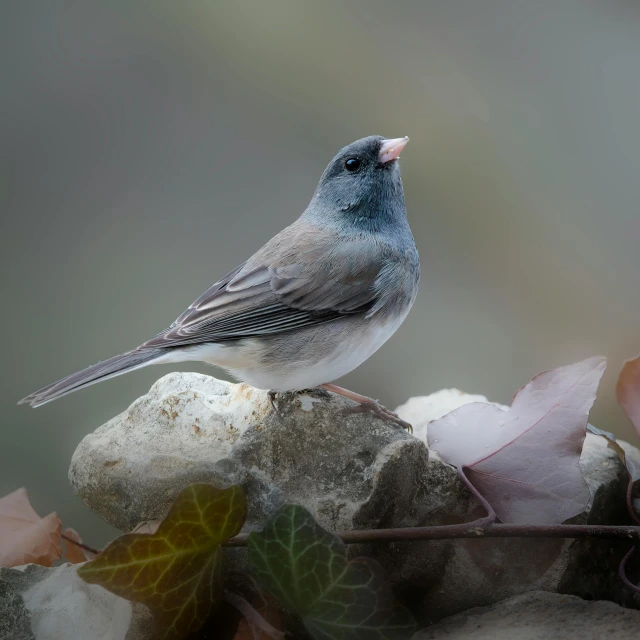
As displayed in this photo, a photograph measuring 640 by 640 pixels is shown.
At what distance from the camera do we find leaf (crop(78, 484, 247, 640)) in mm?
536

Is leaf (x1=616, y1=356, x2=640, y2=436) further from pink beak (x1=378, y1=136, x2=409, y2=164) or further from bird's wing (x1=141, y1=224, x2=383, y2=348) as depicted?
pink beak (x1=378, y1=136, x2=409, y2=164)

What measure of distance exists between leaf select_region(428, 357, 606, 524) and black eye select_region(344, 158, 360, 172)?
454 millimetres

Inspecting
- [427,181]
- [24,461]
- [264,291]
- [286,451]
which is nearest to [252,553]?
[286,451]

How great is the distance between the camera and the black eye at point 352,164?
103cm

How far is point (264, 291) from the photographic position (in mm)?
954

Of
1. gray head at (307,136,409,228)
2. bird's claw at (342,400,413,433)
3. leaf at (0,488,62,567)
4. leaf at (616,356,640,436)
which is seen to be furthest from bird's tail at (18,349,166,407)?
leaf at (616,356,640,436)

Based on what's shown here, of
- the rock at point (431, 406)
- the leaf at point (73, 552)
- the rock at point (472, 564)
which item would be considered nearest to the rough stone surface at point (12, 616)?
the leaf at point (73, 552)

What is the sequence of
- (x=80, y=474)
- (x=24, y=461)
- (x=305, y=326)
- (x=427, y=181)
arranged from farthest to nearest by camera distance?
1. (x=427, y=181)
2. (x=24, y=461)
3. (x=305, y=326)
4. (x=80, y=474)

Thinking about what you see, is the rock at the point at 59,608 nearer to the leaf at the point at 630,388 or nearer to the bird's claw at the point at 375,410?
the bird's claw at the point at 375,410

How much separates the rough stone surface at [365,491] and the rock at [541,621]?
3cm

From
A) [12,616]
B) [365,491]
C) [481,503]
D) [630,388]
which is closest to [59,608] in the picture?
[12,616]

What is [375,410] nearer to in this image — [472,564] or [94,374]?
[472,564]

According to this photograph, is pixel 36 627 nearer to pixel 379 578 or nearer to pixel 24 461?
pixel 379 578

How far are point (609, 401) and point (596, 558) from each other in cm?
74
